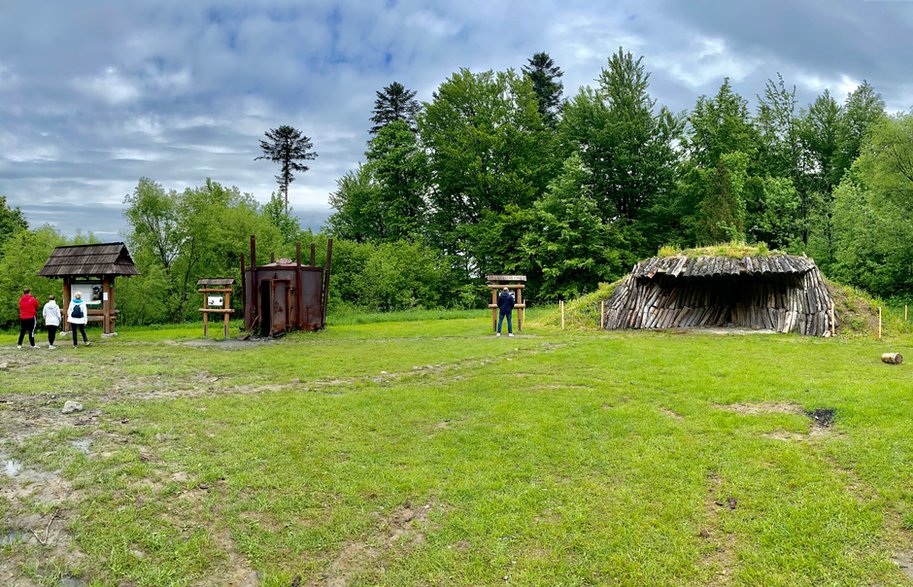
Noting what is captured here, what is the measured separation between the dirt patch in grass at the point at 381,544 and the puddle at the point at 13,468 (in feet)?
10.8

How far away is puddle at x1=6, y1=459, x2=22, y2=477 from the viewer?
5484mm

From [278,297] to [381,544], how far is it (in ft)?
50.7

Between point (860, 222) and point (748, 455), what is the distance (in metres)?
31.7

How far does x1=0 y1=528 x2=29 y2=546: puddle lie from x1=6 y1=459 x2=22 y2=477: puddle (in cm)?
101

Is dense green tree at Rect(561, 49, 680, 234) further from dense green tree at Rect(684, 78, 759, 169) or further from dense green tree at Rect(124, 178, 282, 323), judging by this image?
dense green tree at Rect(124, 178, 282, 323)

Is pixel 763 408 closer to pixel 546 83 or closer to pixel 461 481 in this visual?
pixel 461 481

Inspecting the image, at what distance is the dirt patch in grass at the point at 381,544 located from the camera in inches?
177

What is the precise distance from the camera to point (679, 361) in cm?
1223

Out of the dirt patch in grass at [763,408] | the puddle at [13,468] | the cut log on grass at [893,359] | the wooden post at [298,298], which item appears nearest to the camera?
the puddle at [13,468]

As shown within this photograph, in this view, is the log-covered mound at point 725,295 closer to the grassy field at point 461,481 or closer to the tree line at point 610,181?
the grassy field at point 461,481

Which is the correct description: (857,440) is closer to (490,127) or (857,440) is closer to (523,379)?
(523,379)

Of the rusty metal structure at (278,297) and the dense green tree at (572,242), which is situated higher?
the dense green tree at (572,242)

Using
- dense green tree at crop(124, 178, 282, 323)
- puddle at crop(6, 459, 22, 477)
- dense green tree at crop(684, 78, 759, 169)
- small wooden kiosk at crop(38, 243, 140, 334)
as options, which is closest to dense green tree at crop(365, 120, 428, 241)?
dense green tree at crop(124, 178, 282, 323)

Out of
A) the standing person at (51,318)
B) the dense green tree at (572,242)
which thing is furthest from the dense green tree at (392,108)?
the standing person at (51,318)
